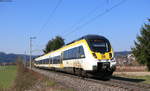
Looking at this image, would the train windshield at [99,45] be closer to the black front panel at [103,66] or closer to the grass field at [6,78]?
the black front panel at [103,66]

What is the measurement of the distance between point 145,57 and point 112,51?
16426 millimetres

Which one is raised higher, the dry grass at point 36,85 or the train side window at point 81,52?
the train side window at point 81,52

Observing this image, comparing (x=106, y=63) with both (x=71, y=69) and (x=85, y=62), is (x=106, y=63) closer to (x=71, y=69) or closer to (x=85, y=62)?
(x=85, y=62)

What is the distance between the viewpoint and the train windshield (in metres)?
23.6

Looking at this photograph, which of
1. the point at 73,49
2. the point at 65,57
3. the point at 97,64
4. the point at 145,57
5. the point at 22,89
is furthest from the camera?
the point at 145,57

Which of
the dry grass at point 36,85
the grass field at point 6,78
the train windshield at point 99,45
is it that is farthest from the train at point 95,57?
the grass field at point 6,78

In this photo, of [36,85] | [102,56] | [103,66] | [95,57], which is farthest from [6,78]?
[103,66]

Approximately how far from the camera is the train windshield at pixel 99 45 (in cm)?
2359

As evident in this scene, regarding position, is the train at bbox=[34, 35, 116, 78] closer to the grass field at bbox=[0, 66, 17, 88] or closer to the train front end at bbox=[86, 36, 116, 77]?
the train front end at bbox=[86, 36, 116, 77]

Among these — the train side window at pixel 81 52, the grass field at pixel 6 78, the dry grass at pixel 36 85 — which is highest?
the train side window at pixel 81 52

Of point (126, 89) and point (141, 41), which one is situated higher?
point (141, 41)

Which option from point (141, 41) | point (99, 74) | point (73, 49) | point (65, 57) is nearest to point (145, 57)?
point (141, 41)

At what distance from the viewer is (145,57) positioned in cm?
3919

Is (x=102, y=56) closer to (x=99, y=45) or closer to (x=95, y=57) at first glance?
(x=95, y=57)
